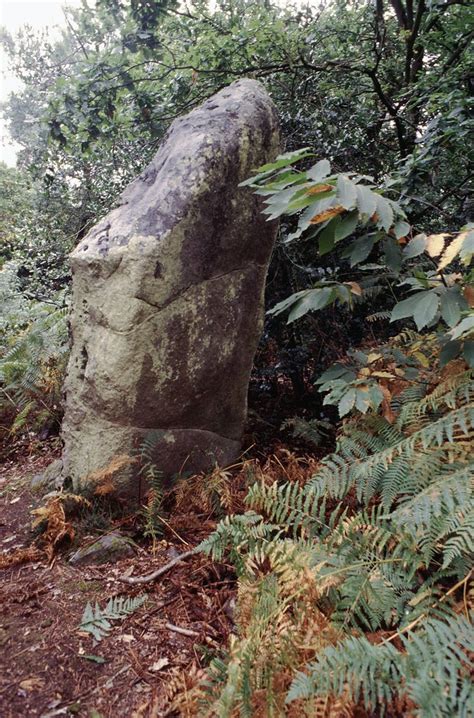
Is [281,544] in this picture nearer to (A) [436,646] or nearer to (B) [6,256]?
(A) [436,646]

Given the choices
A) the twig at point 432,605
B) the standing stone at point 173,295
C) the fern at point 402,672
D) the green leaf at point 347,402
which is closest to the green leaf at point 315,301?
the green leaf at point 347,402

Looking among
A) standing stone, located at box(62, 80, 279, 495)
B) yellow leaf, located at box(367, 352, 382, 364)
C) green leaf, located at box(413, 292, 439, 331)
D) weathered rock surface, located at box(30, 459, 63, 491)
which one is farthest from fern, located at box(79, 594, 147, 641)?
green leaf, located at box(413, 292, 439, 331)

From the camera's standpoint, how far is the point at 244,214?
11.0ft

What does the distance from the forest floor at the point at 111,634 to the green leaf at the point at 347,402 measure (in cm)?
103

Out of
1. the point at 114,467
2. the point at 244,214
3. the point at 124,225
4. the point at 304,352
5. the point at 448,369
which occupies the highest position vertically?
the point at 124,225

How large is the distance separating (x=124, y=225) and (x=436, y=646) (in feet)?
8.78

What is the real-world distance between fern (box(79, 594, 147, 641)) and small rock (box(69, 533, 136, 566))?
0.36 meters

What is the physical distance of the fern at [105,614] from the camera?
217 centimetres

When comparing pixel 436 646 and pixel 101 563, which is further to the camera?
pixel 101 563

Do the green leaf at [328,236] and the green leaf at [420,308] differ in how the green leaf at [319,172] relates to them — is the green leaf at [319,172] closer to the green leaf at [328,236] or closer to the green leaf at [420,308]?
the green leaf at [328,236]

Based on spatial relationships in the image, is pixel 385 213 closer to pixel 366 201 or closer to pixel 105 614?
pixel 366 201

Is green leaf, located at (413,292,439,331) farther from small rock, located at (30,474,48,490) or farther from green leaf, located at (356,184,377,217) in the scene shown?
small rock, located at (30,474,48,490)

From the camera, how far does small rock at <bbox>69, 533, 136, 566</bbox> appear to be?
2691 mm

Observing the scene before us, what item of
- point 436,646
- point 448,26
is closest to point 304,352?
point 436,646
